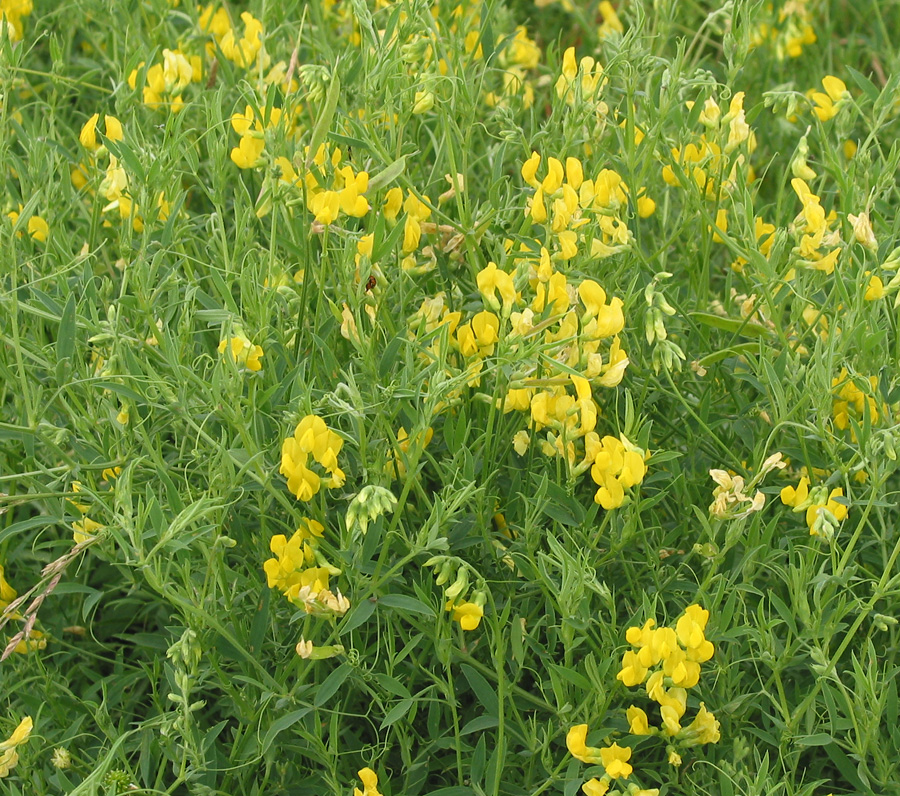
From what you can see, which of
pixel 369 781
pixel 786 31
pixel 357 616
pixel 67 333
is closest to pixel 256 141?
pixel 67 333

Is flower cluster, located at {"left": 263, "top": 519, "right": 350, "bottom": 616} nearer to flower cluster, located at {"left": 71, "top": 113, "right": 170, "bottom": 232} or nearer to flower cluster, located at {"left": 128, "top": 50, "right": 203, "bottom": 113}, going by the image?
flower cluster, located at {"left": 71, "top": 113, "right": 170, "bottom": 232}

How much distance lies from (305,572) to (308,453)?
0.16 meters

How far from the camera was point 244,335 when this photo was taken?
5.08 feet

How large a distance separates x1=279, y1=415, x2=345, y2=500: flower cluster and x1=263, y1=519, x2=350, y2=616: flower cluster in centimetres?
6

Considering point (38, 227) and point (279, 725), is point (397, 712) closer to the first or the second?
point (279, 725)

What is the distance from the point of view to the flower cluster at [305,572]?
4.83ft

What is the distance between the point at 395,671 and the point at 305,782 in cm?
21

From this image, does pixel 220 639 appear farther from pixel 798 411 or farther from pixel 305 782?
pixel 798 411

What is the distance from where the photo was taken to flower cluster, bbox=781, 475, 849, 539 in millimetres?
1451

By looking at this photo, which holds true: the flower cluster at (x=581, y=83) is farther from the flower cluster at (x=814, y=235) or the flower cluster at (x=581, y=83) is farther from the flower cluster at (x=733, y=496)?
the flower cluster at (x=733, y=496)

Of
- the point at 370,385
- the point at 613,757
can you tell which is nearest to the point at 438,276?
the point at 370,385

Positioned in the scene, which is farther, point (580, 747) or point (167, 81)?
point (167, 81)

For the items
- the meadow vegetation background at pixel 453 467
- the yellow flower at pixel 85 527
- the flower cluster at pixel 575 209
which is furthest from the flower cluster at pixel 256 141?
the yellow flower at pixel 85 527

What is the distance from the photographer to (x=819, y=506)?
1555 mm
